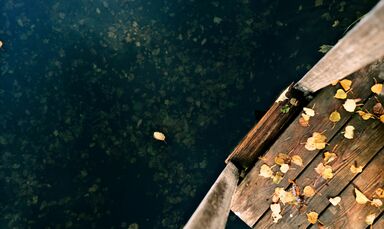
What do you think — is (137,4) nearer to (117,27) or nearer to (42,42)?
(117,27)

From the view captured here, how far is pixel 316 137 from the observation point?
2.41m

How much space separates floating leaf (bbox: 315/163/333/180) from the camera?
7.80 ft

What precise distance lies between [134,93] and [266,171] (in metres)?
1.39

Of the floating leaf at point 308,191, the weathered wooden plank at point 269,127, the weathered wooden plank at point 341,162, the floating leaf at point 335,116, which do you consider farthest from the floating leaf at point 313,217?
the floating leaf at point 335,116

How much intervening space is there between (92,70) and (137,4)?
741mm

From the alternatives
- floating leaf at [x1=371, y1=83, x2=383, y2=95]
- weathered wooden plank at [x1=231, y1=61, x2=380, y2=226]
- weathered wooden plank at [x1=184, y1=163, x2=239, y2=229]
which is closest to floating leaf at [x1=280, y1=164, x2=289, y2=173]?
weathered wooden plank at [x1=231, y1=61, x2=380, y2=226]

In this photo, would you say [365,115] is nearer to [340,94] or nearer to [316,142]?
[340,94]

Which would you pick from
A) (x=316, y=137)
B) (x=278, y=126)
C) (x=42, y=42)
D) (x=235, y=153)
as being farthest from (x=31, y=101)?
(x=316, y=137)

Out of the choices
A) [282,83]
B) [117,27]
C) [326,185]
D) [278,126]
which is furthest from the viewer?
[117,27]

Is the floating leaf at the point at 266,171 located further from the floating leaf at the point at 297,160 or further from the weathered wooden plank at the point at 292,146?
the floating leaf at the point at 297,160

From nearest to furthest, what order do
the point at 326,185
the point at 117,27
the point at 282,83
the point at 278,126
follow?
the point at 326,185 < the point at 278,126 < the point at 282,83 < the point at 117,27

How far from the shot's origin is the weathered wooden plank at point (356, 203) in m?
2.32

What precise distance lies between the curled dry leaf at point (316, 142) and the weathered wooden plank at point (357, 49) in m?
0.44

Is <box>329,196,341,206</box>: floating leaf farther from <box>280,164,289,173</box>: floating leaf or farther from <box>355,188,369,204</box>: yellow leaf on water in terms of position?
<box>280,164,289,173</box>: floating leaf
